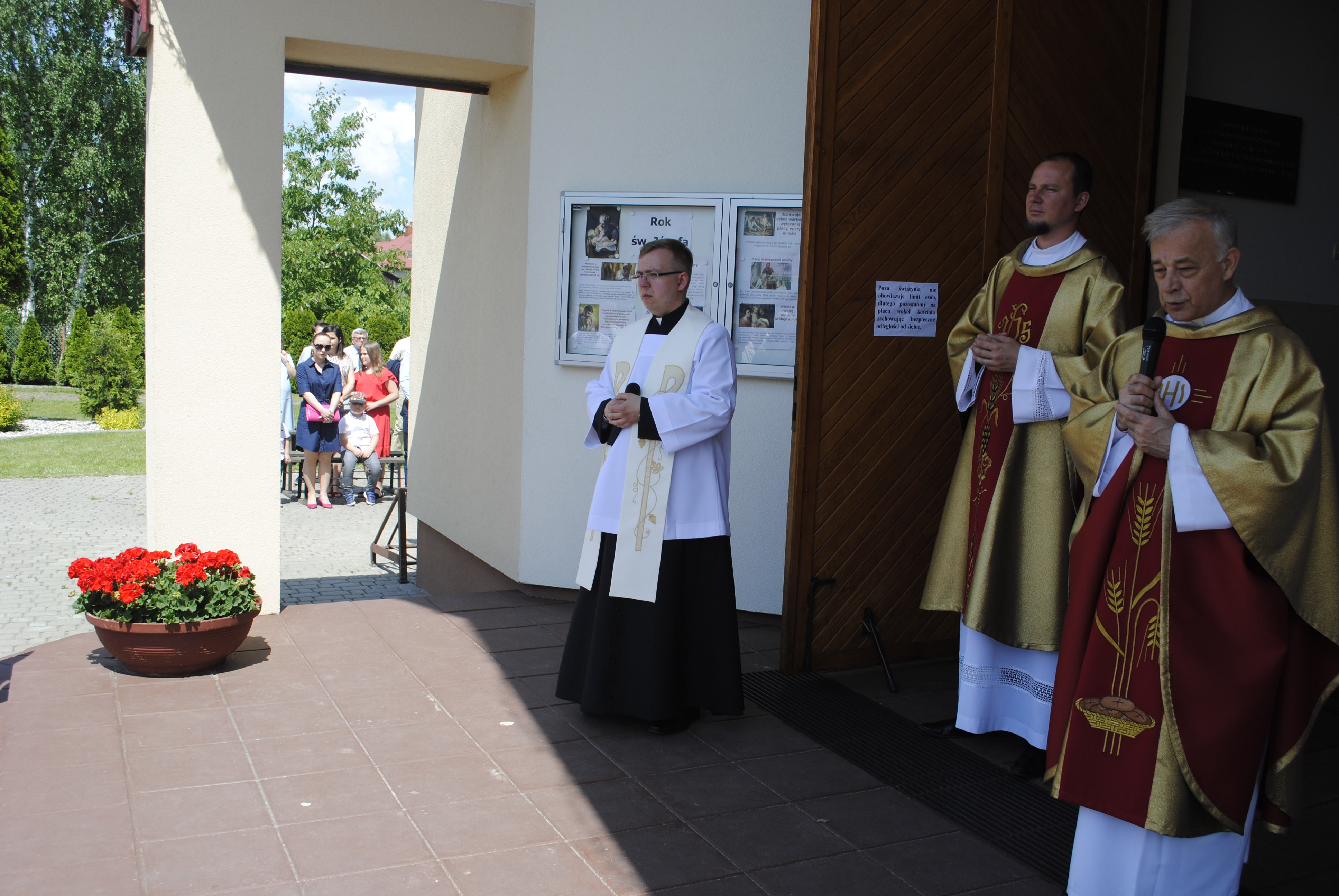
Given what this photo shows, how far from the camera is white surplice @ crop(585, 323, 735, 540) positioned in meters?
4.48

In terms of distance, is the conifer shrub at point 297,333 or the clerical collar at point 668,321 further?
the conifer shrub at point 297,333

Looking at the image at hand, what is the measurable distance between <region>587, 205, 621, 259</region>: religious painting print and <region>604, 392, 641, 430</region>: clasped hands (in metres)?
2.26

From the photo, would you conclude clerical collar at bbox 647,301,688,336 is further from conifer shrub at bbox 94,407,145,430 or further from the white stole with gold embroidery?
conifer shrub at bbox 94,407,145,430

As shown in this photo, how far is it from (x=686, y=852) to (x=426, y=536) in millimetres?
6142

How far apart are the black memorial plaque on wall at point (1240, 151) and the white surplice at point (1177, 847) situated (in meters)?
3.21

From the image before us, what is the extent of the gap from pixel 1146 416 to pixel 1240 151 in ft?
12.6

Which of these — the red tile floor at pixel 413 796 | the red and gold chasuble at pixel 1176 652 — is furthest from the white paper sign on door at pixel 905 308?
the red and gold chasuble at pixel 1176 652

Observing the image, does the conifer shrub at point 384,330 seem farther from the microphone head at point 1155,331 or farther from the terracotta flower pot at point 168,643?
the microphone head at point 1155,331

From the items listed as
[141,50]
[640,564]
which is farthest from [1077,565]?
[141,50]

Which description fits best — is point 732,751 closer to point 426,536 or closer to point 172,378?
point 172,378

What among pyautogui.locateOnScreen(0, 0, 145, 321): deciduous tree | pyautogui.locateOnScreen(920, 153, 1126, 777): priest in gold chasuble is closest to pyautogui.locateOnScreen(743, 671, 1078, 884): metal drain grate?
pyautogui.locateOnScreen(920, 153, 1126, 777): priest in gold chasuble

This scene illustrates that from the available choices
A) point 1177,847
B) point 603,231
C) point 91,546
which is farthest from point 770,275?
point 91,546

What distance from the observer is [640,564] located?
4.51 meters

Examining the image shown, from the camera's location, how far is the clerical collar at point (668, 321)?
464cm
